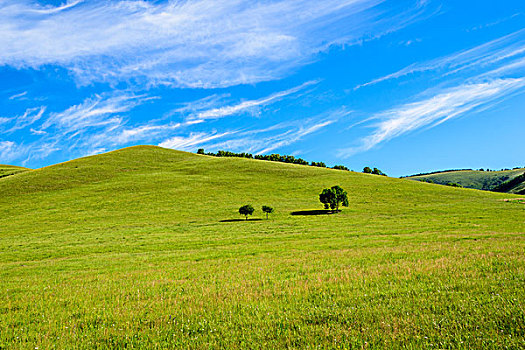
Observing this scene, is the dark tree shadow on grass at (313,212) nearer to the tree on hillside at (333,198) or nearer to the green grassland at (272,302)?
the tree on hillside at (333,198)

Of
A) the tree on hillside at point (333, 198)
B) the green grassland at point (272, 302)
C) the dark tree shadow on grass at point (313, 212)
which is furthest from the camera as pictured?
the tree on hillside at point (333, 198)

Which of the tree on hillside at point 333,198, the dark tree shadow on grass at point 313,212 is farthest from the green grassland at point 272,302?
the tree on hillside at point 333,198

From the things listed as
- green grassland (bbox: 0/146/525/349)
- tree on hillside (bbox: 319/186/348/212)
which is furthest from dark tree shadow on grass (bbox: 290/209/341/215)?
green grassland (bbox: 0/146/525/349)

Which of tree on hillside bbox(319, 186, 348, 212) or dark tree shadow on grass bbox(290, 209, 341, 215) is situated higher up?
tree on hillside bbox(319, 186, 348, 212)

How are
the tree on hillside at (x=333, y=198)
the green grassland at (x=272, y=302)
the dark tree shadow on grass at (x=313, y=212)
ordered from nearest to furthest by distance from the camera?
the green grassland at (x=272, y=302) < the dark tree shadow on grass at (x=313, y=212) < the tree on hillside at (x=333, y=198)

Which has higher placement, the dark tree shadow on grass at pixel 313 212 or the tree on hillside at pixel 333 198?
the tree on hillside at pixel 333 198

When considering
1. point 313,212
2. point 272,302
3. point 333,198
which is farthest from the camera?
point 333,198

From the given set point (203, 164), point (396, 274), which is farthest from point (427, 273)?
point (203, 164)

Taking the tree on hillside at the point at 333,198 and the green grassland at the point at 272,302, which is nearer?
the green grassland at the point at 272,302

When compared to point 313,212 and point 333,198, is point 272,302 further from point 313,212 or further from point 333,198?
point 333,198

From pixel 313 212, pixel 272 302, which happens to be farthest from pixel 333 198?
pixel 272 302

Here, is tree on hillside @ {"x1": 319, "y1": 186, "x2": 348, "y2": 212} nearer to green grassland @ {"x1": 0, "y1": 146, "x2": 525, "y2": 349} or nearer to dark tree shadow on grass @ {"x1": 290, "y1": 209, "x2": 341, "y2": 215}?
dark tree shadow on grass @ {"x1": 290, "y1": 209, "x2": 341, "y2": 215}

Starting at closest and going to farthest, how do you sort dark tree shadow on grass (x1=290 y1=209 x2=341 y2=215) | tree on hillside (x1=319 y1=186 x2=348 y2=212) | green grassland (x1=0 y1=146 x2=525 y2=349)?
green grassland (x1=0 y1=146 x2=525 y2=349)
dark tree shadow on grass (x1=290 y1=209 x2=341 y2=215)
tree on hillside (x1=319 y1=186 x2=348 y2=212)

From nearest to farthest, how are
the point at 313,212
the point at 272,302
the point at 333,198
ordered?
the point at 272,302 < the point at 313,212 < the point at 333,198
